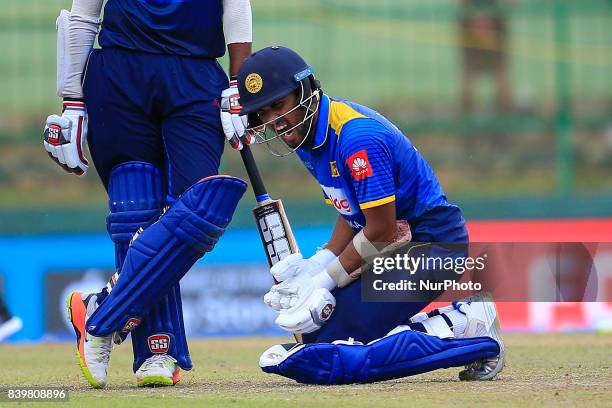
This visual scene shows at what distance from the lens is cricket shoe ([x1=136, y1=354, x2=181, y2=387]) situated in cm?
467

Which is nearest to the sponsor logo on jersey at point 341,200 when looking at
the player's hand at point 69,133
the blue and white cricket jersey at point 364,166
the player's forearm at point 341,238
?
the blue and white cricket jersey at point 364,166

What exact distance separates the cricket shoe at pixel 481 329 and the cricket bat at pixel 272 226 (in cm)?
70

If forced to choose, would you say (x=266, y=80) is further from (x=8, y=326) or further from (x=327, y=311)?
(x=8, y=326)

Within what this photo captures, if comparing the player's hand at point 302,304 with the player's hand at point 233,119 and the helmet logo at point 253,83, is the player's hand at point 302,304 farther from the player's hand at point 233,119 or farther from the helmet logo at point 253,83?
the helmet logo at point 253,83

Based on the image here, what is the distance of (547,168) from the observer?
424 inches

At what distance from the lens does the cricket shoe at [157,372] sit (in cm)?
467

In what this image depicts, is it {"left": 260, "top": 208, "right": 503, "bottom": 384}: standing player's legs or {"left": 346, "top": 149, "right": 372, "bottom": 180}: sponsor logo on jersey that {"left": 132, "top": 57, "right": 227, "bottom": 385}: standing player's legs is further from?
{"left": 346, "top": 149, "right": 372, "bottom": 180}: sponsor logo on jersey

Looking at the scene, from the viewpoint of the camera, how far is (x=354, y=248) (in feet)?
15.2

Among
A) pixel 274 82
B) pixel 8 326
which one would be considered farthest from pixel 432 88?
pixel 274 82

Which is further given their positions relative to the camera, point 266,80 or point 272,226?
point 272,226

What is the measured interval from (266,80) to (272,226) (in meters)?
0.71

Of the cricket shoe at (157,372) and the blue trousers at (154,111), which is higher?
the blue trousers at (154,111)

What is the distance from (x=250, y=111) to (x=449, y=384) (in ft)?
3.99

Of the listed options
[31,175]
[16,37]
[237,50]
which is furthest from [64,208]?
[237,50]
